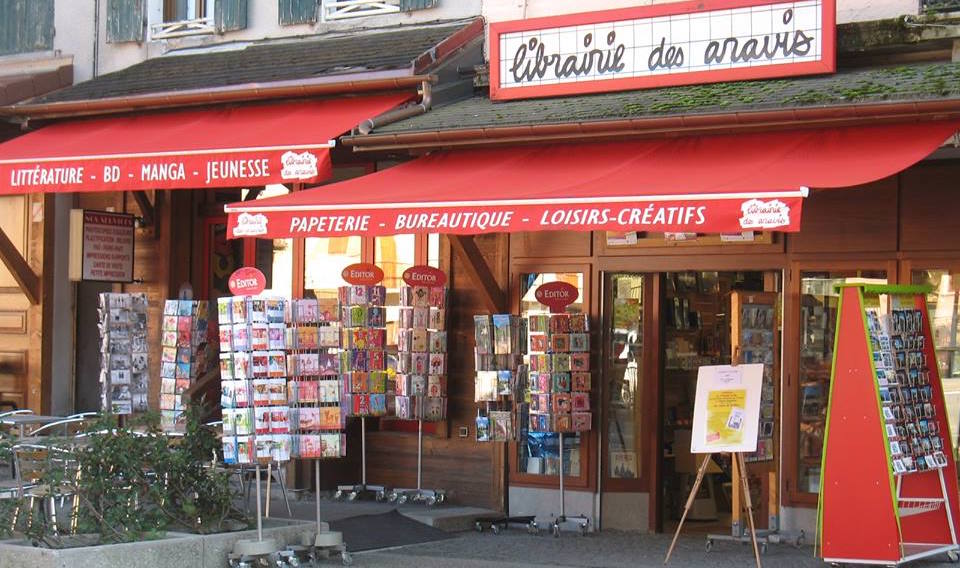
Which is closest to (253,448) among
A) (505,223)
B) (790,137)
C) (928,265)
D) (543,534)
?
(505,223)

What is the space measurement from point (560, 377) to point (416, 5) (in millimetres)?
3769

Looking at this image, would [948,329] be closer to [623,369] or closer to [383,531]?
[623,369]

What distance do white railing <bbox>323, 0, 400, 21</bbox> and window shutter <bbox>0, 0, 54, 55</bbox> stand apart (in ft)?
11.1

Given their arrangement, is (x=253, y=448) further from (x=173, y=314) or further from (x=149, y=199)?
(x=149, y=199)

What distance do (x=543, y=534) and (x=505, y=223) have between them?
3331 millimetres

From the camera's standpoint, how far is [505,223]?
993cm

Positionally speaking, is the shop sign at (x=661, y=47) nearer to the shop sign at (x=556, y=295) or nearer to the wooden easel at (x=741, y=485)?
the shop sign at (x=556, y=295)

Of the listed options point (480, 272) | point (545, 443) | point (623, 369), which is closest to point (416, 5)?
point (480, 272)

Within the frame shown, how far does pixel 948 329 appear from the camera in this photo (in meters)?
10.9

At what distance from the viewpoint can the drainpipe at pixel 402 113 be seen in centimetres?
1184

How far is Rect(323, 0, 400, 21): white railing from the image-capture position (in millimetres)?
14086

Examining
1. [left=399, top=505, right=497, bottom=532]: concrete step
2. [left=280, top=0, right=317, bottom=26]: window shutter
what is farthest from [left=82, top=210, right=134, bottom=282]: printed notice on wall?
[left=399, top=505, right=497, bottom=532]: concrete step

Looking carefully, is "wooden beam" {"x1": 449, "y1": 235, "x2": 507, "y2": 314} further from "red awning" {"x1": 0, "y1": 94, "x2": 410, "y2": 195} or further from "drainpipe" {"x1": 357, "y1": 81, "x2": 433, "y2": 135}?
"red awning" {"x1": 0, "y1": 94, "x2": 410, "y2": 195}

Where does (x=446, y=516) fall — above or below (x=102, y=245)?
below
